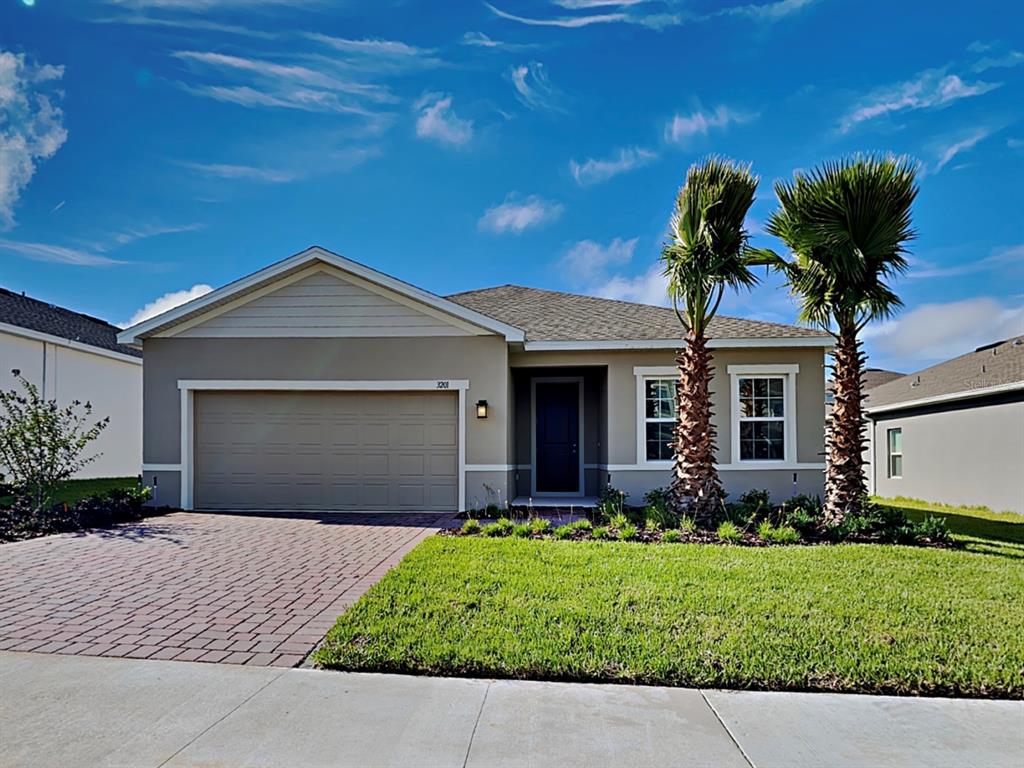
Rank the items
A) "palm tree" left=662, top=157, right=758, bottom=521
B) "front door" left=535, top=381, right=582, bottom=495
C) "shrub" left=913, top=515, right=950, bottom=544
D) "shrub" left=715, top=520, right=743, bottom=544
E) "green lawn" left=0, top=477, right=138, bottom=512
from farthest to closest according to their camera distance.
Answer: "front door" left=535, top=381, right=582, bottom=495, "green lawn" left=0, top=477, right=138, bottom=512, "palm tree" left=662, top=157, right=758, bottom=521, "shrub" left=913, top=515, right=950, bottom=544, "shrub" left=715, top=520, right=743, bottom=544

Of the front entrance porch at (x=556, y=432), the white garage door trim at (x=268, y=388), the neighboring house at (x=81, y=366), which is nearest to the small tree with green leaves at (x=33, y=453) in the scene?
the white garage door trim at (x=268, y=388)

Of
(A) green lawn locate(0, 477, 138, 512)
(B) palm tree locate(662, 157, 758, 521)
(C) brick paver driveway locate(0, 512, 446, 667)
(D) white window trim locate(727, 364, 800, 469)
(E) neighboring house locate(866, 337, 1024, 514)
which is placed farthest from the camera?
(E) neighboring house locate(866, 337, 1024, 514)

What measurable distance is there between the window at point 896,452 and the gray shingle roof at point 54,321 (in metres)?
22.5

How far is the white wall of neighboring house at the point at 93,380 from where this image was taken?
17.2 metres

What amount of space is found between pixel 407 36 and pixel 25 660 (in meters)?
9.62

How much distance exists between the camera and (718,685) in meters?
4.31

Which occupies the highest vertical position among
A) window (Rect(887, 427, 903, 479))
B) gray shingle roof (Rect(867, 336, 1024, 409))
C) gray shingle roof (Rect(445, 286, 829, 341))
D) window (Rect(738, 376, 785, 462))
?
gray shingle roof (Rect(445, 286, 829, 341))

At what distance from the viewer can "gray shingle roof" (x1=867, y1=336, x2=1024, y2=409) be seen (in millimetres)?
15789

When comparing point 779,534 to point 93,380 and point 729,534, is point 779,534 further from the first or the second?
point 93,380

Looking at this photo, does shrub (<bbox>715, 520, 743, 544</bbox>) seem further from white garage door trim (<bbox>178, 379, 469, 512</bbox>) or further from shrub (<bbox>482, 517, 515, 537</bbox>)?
white garage door trim (<bbox>178, 379, 469, 512</bbox>)

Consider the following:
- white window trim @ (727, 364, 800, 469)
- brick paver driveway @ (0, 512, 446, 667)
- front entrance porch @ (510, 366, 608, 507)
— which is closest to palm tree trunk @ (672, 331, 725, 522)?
white window trim @ (727, 364, 800, 469)

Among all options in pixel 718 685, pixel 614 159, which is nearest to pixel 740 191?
pixel 614 159

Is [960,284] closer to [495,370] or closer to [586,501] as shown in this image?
[586,501]

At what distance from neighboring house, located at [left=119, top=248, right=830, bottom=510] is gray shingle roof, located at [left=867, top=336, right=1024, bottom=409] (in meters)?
6.51
